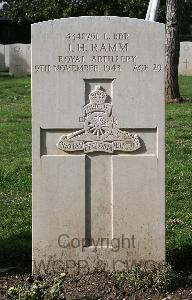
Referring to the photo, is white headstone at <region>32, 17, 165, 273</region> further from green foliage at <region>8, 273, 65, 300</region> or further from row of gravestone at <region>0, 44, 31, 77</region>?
row of gravestone at <region>0, 44, 31, 77</region>

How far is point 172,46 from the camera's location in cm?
1653

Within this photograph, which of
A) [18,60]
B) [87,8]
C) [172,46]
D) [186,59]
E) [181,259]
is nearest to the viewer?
[181,259]

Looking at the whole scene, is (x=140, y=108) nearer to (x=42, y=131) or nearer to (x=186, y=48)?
(x=42, y=131)

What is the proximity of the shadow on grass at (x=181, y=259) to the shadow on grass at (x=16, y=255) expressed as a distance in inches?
43.2

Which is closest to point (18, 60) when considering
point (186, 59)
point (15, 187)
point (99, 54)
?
point (186, 59)

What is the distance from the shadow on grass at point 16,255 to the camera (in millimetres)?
5242

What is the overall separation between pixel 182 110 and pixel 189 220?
8354 mm

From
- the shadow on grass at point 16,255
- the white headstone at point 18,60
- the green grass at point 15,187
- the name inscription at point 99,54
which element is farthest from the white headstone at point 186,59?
the name inscription at point 99,54

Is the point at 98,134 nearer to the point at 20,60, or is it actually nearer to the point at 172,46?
the point at 172,46

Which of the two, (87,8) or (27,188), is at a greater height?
(87,8)

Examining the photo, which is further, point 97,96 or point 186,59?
point 186,59

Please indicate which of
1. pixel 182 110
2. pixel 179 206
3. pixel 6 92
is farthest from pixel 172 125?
pixel 6 92

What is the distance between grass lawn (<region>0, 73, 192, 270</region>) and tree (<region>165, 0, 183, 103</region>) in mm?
2302

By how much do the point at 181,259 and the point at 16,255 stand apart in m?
1.30
